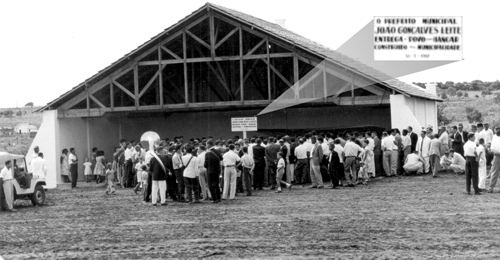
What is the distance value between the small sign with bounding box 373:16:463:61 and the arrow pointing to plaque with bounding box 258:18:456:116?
825 centimetres

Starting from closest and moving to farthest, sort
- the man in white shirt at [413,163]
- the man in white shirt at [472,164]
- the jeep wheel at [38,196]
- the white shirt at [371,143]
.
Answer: the man in white shirt at [472,164], the jeep wheel at [38,196], the white shirt at [371,143], the man in white shirt at [413,163]

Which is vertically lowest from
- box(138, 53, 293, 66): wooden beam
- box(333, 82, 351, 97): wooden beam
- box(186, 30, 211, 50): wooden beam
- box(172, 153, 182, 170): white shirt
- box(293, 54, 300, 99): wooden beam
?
box(172, 153, 182, 170): white shirt

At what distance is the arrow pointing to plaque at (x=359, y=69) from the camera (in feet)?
97.7

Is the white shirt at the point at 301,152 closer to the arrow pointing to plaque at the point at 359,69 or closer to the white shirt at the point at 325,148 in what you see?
the white shirt at the point at 325,148

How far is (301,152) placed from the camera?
25.3 metres

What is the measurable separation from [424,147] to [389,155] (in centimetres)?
121

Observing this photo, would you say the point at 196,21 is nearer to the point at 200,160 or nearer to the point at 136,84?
the point at 136,84

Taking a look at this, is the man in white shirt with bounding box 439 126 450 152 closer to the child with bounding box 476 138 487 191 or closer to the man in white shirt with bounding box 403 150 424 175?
the man in white shirt with bounding box 403 150 424 175

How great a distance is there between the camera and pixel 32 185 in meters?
21.3

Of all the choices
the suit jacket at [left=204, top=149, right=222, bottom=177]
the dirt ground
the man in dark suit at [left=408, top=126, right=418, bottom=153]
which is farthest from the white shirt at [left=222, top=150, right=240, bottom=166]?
the man in dark suit at [left=408, top=126, right=418, bottom=153]

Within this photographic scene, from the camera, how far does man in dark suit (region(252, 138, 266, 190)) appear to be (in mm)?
23875

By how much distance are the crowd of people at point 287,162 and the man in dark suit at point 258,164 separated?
0.03 meters

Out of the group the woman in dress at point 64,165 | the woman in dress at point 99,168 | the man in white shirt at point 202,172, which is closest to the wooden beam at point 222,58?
the woman in dress at point 99,168

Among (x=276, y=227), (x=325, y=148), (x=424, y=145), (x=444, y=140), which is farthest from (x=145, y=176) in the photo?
(x=444, y=140)
